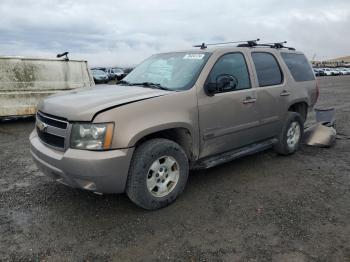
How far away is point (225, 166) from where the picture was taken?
5.30 meters

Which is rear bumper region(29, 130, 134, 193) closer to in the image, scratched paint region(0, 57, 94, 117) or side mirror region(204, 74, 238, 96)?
side mirror region(204, 74, 238, 96)

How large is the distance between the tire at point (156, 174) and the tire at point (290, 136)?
231cm

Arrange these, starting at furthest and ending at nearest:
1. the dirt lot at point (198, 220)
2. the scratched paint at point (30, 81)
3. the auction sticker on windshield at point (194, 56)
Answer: the scratched paint at point (30, 81)
the auction sticker on windshield at point (194, 56)
the dirt lot at point (198, 220)

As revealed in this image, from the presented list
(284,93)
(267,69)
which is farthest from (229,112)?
(284,93)

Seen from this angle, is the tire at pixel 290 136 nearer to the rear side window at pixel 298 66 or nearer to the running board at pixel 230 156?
the running board at pixel 230 156

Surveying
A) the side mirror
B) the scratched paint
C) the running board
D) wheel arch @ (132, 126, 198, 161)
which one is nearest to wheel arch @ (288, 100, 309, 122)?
the running board

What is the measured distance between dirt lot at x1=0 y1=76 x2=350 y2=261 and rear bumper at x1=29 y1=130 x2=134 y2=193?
0.45 m

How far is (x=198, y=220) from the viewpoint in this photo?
142 inches

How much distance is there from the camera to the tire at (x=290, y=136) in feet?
18.3

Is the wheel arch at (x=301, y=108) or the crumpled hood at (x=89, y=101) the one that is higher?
the crumpled hood at (x=89, y=101)

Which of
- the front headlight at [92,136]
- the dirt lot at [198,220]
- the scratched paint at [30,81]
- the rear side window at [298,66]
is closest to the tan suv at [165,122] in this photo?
the front headlight at [92,136]

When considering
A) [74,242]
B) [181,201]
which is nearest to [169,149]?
[181,201]

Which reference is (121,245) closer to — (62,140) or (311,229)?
(62,140)

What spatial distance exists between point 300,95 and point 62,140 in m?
4.05
